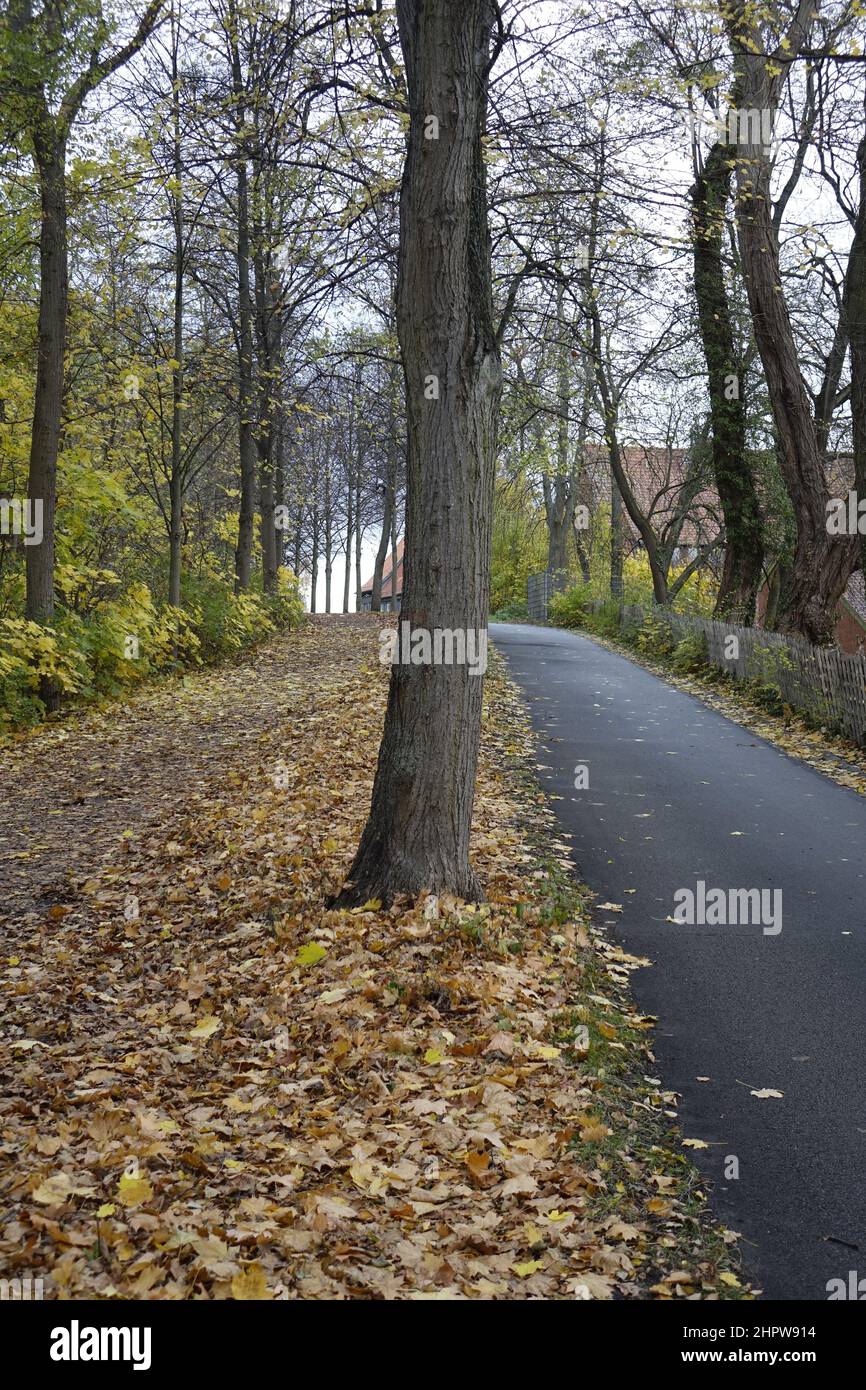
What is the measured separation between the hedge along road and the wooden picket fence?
1216mm

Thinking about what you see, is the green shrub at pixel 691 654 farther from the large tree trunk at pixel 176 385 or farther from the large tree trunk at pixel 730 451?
the large tree trunk at pixel 176 385

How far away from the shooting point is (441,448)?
673 centimetres

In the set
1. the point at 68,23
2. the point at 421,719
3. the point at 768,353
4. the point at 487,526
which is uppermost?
the point at 68,23

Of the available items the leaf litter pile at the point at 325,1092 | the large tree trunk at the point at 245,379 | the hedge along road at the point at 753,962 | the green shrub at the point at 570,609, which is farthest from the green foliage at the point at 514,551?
the leaf litter pile at the point at 325,1092

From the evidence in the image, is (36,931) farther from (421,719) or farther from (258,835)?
(421,719)

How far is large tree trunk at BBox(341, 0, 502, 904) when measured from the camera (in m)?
6.62

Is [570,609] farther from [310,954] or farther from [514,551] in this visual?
[310,954]

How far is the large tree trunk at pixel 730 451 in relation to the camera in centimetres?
2295

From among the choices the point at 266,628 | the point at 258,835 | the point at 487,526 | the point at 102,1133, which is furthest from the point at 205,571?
the point at 102,1133

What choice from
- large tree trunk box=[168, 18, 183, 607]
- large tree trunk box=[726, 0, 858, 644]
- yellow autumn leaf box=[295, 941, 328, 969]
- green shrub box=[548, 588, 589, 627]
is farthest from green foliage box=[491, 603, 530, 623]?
yellow autumn leaf box=[295, 941, 328, 969]

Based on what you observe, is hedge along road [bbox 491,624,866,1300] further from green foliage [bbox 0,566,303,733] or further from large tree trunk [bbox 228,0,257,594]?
large tree trunk [bbox 228,0,257,594]
